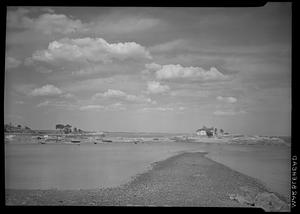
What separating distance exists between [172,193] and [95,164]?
0.99 meters

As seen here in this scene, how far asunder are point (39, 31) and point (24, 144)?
4.53ft

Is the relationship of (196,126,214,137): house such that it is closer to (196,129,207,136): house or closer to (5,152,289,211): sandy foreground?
(196,129,207,136): house

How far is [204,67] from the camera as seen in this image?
147 inches

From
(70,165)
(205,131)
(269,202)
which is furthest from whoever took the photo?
(205,131)

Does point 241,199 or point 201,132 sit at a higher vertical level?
point 201,132

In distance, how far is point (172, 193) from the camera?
143 inches

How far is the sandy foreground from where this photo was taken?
11.8 feet

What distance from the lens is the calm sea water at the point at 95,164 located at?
3635 mm

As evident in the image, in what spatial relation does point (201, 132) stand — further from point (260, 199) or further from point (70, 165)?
point (70, 165)

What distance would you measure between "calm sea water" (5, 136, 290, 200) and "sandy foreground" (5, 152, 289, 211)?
8 centimetres

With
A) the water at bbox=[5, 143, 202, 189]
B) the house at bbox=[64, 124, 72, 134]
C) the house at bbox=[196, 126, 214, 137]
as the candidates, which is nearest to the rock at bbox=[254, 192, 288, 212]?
the house at bbox=[196, 126, 214, 137]

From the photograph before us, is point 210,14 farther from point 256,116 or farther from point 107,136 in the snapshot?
point 107,136

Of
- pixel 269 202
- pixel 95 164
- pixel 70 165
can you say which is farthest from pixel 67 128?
pixel 269 202
